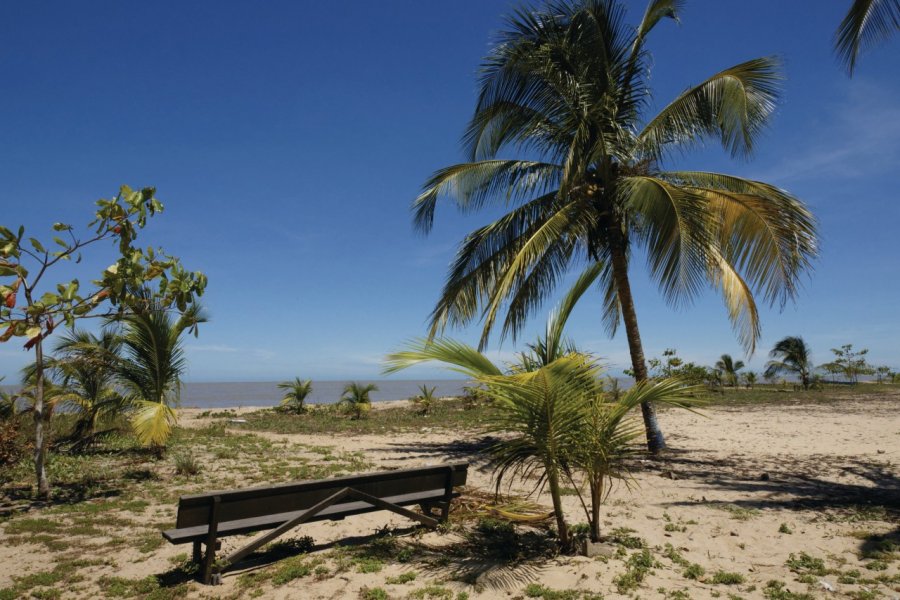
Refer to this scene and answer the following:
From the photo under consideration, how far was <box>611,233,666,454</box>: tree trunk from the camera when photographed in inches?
377

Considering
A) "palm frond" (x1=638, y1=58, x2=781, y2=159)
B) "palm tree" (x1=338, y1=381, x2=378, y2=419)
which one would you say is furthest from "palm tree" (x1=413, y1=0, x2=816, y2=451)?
"palm tree" (x1=338, y1=381, x2=378, y2=419)

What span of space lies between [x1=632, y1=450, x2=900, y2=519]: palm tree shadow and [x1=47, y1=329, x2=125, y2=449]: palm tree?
9590 mm

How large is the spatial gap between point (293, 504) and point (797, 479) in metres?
7.17

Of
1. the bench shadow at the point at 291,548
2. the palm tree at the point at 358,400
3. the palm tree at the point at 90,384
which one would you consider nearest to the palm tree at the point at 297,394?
the palm tree at the point at 358,400

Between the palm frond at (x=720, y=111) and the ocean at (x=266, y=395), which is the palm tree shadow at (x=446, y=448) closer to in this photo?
the ocean at (x=266, y=395)

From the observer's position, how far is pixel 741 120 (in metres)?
8.59

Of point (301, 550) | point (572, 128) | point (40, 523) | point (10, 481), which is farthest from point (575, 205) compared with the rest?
A: point (10, 481)

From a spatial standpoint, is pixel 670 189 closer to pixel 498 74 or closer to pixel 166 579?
pixel 498 74

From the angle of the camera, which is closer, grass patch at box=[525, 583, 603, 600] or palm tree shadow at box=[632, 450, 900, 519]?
grass patch at box=[525, 583, 603, 600]

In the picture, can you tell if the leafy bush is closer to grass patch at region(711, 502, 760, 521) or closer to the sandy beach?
the sandy beach

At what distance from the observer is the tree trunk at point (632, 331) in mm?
9586

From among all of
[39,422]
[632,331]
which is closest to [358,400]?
[632,331]

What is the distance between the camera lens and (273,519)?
4.33 metres

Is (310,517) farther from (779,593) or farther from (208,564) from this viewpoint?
(779,593)
